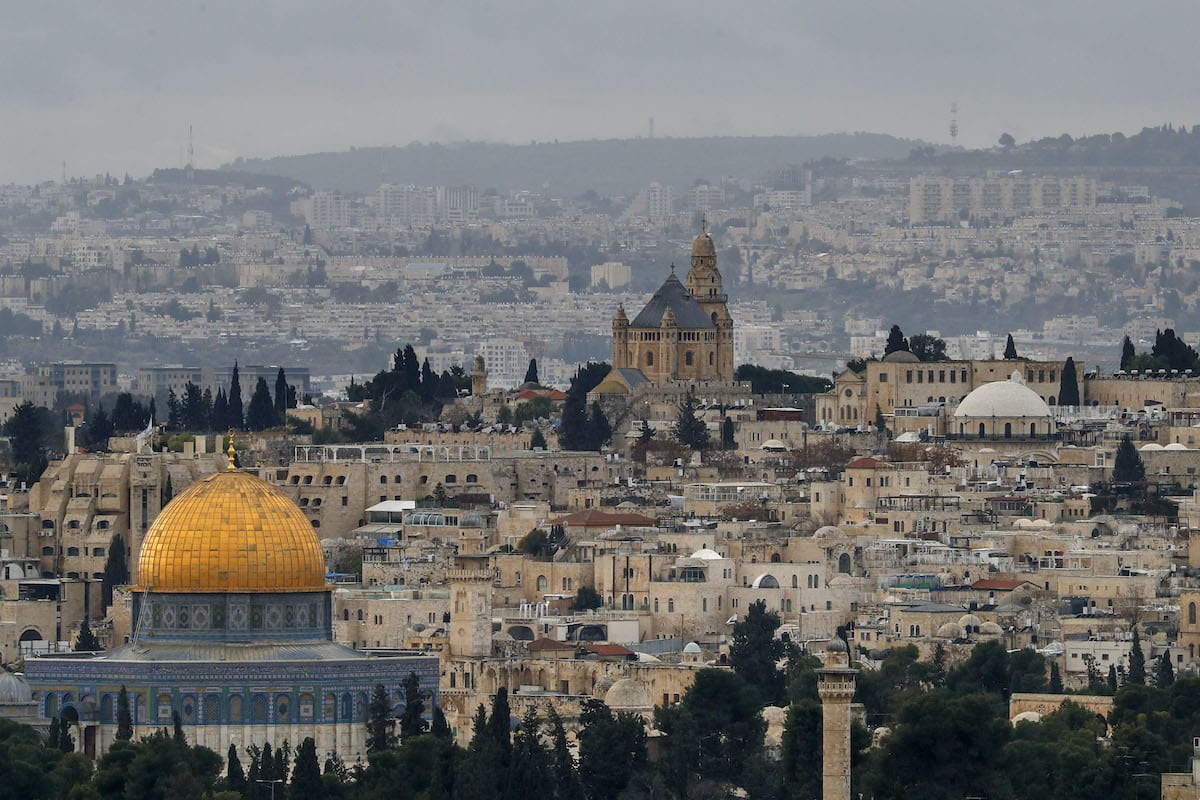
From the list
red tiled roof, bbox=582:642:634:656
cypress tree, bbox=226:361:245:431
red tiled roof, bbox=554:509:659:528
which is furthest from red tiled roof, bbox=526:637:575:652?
cypress tree, bbox=226:361:245:431

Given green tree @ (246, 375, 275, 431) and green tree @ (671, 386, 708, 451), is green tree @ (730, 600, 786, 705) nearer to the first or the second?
green tree @ (671, 386, 708, 451)

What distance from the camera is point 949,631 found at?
79438mm

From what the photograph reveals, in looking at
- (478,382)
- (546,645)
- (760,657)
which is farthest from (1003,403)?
(760,657)

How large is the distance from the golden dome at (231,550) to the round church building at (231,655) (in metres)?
0.01

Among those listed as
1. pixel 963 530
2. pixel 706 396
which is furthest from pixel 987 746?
pixel 706 396

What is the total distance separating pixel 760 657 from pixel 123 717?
1109cm

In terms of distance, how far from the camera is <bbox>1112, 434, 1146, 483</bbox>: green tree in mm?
98625

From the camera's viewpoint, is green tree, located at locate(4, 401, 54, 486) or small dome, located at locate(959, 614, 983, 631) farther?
green tree, located at locate(4, 401, 54, 486)

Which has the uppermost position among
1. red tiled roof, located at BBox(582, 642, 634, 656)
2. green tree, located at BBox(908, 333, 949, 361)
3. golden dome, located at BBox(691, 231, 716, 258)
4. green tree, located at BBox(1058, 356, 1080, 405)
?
golden dome, located at BBox(691, 231, 716, 258)

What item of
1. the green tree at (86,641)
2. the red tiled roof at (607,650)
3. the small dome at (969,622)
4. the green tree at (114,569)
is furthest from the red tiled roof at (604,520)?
the green tree at (86,641)

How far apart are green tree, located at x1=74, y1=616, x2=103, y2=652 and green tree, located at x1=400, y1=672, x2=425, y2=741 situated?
892 centimetres

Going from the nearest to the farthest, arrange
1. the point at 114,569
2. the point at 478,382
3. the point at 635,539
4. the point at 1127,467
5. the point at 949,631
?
1. the point at 949,631
2. the point at 635,539
3. the point at 114,569
4. the point at 1127,467
5. the point at 478,382

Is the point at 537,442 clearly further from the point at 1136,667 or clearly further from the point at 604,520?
the point at 1136,667

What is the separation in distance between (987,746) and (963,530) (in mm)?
29150
